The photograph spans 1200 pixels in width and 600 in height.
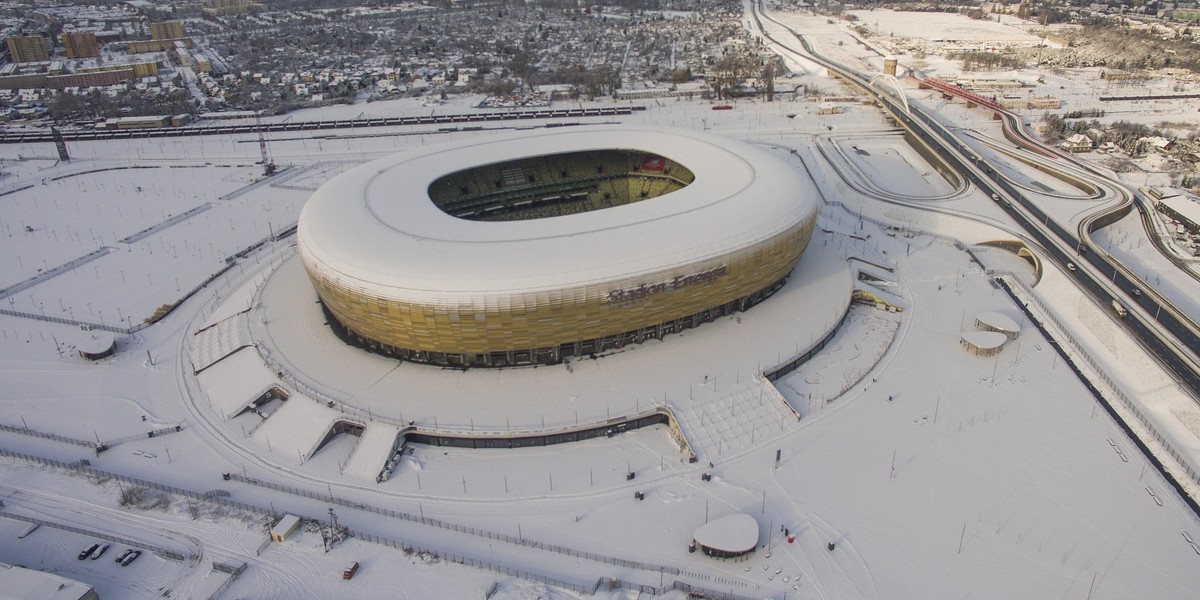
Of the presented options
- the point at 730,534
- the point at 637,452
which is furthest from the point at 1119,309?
the point at 637,452

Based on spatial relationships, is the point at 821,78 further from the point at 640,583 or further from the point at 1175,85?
the point at 640,583

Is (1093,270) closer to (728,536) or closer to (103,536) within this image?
(728,536)

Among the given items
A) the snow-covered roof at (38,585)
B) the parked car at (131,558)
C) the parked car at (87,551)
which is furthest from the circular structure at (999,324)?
the parked car at (87,551)

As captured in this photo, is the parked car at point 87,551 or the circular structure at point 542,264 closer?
the parked car at point 87,551

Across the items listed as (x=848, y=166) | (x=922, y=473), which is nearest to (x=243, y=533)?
(x=922, y=473)

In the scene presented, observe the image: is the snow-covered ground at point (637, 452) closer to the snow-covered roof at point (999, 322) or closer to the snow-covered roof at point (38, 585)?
the snow-covered roof at point (999, 322)
